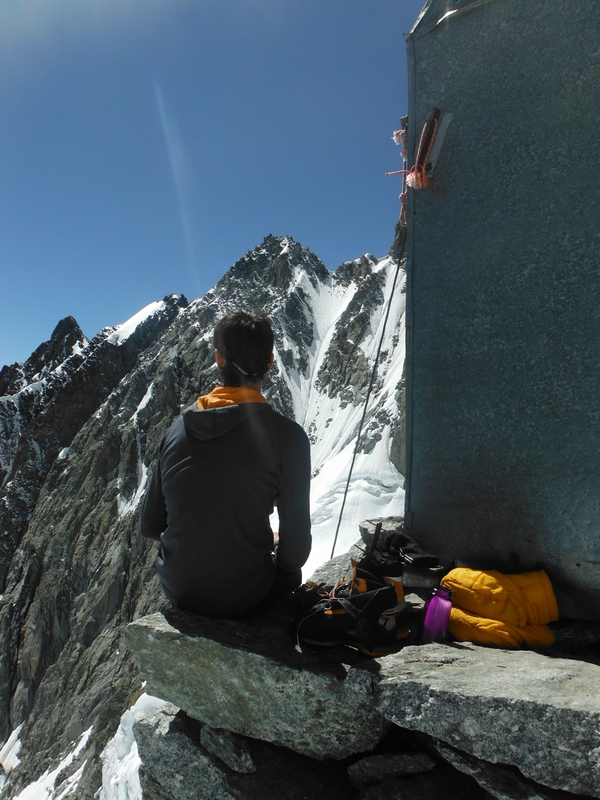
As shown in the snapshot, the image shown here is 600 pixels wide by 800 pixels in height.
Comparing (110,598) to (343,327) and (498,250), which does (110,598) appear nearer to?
(343,327)

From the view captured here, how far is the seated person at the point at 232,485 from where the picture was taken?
2.22 m

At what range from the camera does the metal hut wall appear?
2.58 metres

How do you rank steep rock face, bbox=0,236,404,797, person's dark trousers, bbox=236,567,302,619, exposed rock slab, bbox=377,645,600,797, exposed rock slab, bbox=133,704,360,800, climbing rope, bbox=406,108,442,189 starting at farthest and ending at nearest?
steep rock face, bbox=0,236,404,797 < climbing rope, bbox=406,108,442,189 < person's dark trousers, bbox=236,567,302,619 < exposed rock slab, bbox=133,704,360,800 < exposed rock slab, bbox=377,645,600,797

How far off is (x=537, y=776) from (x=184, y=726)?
1684 mm

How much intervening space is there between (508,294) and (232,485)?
2089 mm

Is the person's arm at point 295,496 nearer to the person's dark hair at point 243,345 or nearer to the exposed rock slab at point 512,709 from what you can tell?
the person's dark hair at point 243,345

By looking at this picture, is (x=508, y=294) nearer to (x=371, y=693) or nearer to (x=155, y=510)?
(x=371, y=693)

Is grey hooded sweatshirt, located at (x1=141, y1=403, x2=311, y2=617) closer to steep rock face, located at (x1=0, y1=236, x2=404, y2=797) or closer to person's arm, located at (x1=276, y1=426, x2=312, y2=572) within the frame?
person's arm, located at (x1=276, y1=426, x2=312, y2=572)

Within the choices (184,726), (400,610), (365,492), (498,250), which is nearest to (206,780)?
(184,726)

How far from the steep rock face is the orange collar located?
1470 cm

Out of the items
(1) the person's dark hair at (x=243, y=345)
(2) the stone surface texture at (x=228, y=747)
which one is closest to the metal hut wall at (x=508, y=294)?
(1) the person's dark hair at (x=243, y=345)

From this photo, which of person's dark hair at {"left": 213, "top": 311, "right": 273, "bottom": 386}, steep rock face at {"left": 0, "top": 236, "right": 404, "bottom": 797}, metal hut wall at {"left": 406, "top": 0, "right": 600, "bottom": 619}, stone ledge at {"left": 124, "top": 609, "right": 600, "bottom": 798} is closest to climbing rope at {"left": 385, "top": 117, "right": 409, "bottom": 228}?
metal hut wall at {"left": 406, "top": 0, "right": 600, "bottom": 619}

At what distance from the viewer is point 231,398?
231 centimetres

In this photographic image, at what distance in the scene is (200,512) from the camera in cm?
221
